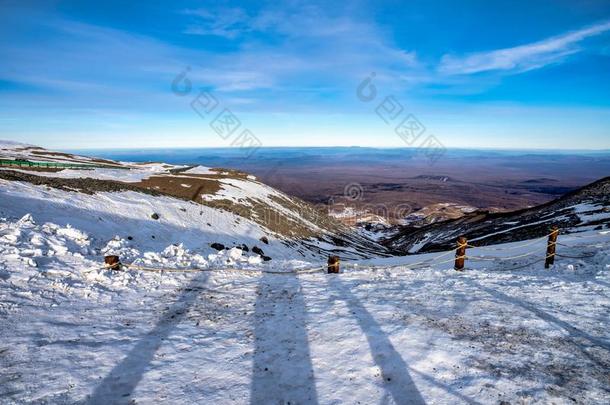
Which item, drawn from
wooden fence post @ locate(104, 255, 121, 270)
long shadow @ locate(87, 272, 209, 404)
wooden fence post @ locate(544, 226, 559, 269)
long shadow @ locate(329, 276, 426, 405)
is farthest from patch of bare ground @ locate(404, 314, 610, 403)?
wooden fence post @ locate(104, 255, 121, 270)

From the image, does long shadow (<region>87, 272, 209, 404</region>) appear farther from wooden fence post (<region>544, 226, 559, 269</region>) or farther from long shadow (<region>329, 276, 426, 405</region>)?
wooden fence post (<region>544, 226, 559, 269</region>)

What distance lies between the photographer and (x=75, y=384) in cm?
586

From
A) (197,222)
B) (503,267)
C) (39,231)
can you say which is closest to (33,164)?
(197,222)

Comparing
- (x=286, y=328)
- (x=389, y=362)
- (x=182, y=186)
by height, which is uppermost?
(x=182, y=186)

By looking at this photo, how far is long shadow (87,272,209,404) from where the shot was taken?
575 centimetres

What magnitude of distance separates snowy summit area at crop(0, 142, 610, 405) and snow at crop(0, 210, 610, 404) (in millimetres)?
37

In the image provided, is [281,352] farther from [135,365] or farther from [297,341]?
[135,365]

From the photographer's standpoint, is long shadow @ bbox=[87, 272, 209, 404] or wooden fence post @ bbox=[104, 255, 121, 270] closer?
long shadow @ bbox=[87, 272, 209, 404]

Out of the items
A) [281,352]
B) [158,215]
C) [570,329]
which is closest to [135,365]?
[281,352]

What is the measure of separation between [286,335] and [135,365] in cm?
334

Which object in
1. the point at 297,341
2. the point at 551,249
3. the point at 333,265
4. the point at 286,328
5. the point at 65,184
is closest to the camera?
the point at 297,341

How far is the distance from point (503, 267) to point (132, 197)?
29.1 m

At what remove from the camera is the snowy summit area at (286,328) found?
6004 mm

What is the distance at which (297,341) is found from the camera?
26.1 ft
